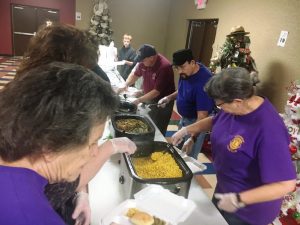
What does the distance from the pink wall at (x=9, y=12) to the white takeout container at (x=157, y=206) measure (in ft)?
28.7

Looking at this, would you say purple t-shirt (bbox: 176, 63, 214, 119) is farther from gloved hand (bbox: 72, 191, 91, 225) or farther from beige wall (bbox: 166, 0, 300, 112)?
gloved hand (bbox: 72, 191, 91, 225)

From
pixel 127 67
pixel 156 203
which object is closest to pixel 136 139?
pixel 156 203

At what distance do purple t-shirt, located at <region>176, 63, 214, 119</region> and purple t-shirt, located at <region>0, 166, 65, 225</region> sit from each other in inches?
67.9

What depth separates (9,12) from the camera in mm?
8289

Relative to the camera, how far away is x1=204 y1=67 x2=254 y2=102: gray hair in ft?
3.77

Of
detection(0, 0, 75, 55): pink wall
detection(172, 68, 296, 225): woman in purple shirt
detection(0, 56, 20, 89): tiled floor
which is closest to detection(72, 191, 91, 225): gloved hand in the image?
detection(172, 68, 296, 225): woman in purple shirt

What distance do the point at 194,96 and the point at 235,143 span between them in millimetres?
1009

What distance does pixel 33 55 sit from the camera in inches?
44.0

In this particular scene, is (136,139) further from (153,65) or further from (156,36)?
(156,36)

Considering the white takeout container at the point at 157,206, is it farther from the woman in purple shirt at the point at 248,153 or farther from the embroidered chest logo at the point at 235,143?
the embroidered chest logo at the point at 235,143

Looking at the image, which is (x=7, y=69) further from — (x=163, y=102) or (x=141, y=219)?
(x=141, y=219)

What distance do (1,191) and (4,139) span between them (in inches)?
4.0

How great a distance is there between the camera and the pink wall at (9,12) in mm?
8219

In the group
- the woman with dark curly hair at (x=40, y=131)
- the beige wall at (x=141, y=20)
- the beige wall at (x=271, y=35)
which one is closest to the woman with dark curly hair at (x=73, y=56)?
the woman with dark curly hair at (x=40, y=131)
